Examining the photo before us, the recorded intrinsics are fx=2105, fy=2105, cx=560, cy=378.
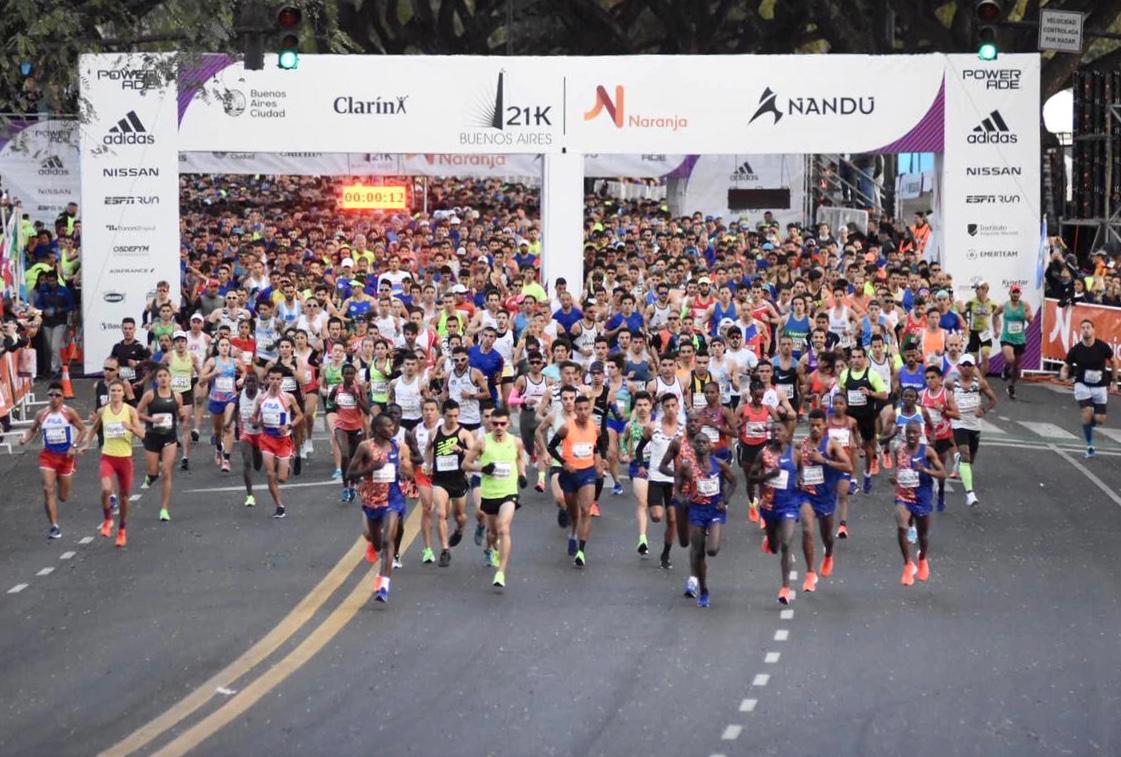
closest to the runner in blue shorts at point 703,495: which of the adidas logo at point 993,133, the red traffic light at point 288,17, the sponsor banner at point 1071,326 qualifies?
the red traffic light at point 288,17

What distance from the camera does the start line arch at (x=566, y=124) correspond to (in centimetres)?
3312

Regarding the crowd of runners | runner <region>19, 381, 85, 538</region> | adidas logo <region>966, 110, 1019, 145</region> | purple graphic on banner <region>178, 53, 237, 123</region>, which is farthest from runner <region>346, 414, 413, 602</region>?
adidas logo <region>966, 110, 1019, 145</region>

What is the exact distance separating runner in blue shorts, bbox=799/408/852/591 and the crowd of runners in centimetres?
2

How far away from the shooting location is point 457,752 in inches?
540

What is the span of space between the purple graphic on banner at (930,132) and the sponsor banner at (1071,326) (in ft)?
11.5

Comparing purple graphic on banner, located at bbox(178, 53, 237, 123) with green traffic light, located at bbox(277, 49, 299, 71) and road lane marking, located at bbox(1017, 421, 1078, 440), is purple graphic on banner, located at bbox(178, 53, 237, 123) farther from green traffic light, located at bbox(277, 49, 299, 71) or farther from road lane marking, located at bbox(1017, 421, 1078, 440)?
road lane marking, located at bbox(1017, 421, 1078, 440)

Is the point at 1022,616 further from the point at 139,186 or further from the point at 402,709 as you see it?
the point at 139,186

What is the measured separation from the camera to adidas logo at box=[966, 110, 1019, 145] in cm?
3378

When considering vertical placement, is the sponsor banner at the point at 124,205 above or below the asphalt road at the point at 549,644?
above

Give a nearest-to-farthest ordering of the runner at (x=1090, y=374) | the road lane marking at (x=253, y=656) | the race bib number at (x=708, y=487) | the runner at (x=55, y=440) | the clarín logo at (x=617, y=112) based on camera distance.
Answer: the road lane marking at (x=253, y=656)
the race bib number at (x=708, y=487)
the runner at (x=55, y=440)
the runner at (x=1090, y=374)
the clarín logo at (x=617, y=112)

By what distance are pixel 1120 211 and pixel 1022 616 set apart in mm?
20466

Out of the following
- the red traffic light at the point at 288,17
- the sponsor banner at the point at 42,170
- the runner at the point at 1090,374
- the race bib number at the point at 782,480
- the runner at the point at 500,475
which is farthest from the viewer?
the sponsor banner at the point at 42,170

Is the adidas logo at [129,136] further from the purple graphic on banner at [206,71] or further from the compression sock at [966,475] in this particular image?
the compression sock at [966,475]

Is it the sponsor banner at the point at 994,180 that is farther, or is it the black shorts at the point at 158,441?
the sponsor banner at the point at 994,180
